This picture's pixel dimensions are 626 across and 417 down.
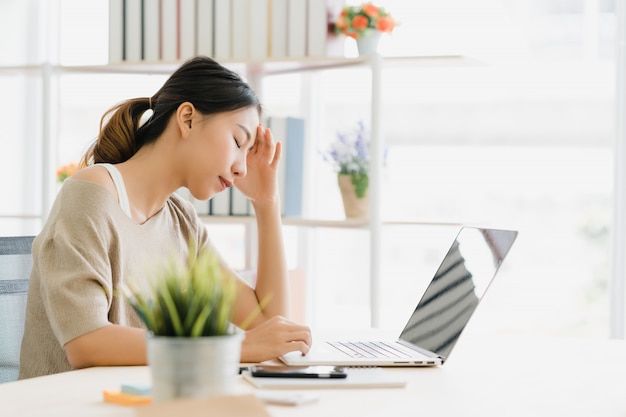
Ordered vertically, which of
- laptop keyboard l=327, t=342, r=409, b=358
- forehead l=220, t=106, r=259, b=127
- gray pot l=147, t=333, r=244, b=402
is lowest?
laptop keyboard l=327, t=342, r=409, b=358

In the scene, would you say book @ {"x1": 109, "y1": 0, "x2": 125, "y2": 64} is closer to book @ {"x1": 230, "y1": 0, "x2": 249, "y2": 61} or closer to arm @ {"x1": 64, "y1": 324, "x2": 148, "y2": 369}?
book @ {"x1": 230, "y1": 0, "x2": 249, "y2": 61}

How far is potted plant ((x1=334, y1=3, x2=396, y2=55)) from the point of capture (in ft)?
9.36

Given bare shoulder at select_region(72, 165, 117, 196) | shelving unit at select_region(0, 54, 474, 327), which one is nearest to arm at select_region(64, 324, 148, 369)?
bare shoulder at select_region(72, 165, 117, 196)

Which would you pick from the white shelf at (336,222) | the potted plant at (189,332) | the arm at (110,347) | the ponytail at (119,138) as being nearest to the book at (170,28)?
the white shelf at (336,222)

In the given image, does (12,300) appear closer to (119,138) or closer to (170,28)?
(119,138)

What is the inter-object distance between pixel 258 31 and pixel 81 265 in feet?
5.48

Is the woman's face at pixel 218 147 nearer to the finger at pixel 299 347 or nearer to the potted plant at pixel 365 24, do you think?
the finger at pixel 299 347

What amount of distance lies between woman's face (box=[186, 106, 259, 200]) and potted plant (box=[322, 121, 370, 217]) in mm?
1082

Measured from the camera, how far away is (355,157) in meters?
2.91

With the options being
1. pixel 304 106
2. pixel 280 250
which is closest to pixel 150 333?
pixel 280 250

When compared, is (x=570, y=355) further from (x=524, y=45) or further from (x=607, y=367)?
(x=524, y=45)

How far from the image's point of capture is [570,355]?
5.41 ft

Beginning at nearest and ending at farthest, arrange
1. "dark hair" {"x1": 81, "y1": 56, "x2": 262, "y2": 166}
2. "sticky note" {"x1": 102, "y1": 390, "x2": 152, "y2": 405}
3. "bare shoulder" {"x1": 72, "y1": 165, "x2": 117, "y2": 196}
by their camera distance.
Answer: "sticky note" {"x1": 102, "y1": 390, "x2": 152, "y2": 405} → "bare shoulder" {"x1": 72, "y1": 165, "x2": 117, "y2": 196} → "dark hair" {"x1": 81, "y1": 56, "x2": 262, "y2": 166}

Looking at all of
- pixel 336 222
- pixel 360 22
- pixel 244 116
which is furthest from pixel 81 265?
pixel 360 22
